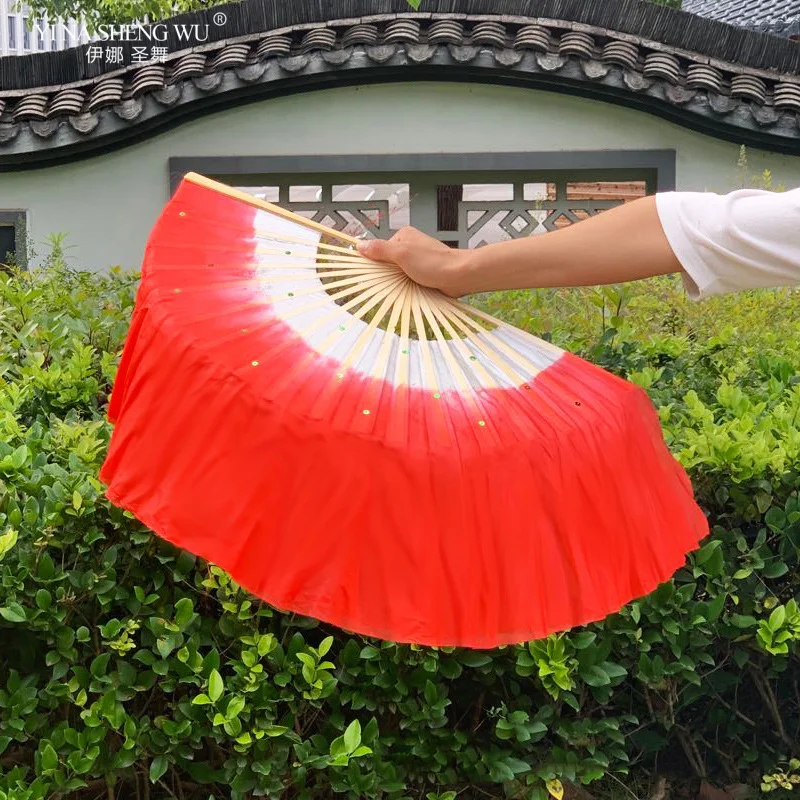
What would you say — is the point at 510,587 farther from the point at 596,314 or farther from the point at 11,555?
the point at 596,314

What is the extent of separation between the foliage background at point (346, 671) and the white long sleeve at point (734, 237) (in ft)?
2.12

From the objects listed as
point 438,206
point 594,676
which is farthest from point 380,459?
point 438,206

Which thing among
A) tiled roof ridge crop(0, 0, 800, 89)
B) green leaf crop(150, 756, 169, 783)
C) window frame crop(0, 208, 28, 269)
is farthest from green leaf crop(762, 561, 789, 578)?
window frame crop(0, 208, 28, 269)

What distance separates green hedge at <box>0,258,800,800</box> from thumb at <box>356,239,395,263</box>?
1.92 ft

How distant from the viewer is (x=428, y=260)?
1493mm

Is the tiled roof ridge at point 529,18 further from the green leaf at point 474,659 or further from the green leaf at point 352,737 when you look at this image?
the green leaf at point 352,737

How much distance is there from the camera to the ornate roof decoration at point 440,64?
241 inches

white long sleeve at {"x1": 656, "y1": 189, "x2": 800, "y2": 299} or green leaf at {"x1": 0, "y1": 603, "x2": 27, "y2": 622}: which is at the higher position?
white long sleeve at {"x1": 656, "y1": 189, "x2": 800, "y2": 299}

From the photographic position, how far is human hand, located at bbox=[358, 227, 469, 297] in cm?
149

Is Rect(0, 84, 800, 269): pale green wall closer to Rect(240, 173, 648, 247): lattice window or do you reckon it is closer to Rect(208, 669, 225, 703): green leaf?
Rect(240, 173, 648, 247): lattice window

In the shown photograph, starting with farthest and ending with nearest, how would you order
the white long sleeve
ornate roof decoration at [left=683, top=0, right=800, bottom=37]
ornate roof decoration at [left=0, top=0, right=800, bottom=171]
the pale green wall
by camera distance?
ornate roof decoration at [left=683, top=0, right=800, bottom=37], the pale green wall, ornate roof decoration at [left=0, top=0, right=800, bottom=171], the white long sleeve

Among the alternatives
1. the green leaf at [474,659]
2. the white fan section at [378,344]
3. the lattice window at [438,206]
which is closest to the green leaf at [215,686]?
the green leaf at [474,659]

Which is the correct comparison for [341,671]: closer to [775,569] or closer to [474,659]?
[474,659]

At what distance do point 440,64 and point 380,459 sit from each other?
5.30m
